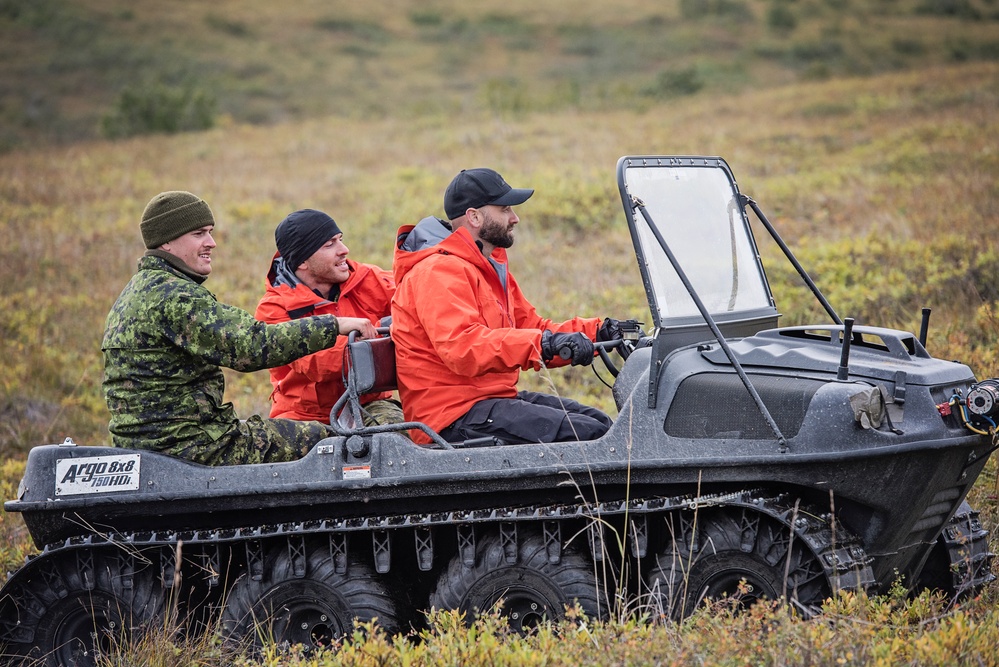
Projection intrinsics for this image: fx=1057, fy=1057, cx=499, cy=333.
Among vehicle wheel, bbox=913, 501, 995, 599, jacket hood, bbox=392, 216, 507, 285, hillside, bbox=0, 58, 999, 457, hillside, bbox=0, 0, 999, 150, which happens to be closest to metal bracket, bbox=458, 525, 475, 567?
jacket hood, bbox=392, 216, 507, 285

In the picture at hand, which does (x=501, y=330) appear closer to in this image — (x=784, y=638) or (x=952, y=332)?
(x=784, y=638)

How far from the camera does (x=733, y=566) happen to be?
15.4 ft

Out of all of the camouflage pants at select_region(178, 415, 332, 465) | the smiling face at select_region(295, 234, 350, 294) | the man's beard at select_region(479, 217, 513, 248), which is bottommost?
the camouflage pants at select_region(178, 415, 332, 465)

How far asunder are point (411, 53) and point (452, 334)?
37.3 metres

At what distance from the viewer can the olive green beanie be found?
17.2ft

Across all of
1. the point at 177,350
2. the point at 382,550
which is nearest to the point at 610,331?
the point at 382,550

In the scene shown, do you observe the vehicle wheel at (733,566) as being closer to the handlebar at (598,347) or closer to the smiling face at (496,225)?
the handlebar at (598,347)

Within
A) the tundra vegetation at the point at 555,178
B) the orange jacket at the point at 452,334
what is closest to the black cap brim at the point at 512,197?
the orange jacket at the point at 452,334

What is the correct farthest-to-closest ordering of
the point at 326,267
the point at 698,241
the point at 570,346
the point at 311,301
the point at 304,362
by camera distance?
1. the point at 326,267
2. the point at 311,301
3. the point at 304,362
4. the point at 698,241
5. the point at 570,346

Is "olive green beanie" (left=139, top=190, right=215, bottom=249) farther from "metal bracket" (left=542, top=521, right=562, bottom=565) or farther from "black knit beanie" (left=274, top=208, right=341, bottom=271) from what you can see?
"metal bracket" (left=542, top=521, right=562, bottom=565)

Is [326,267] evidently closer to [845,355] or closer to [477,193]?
[477,193]

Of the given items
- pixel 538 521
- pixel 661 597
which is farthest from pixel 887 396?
pixel 538 521

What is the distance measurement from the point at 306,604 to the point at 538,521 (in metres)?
1.26

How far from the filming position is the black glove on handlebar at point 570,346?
4859 mm
